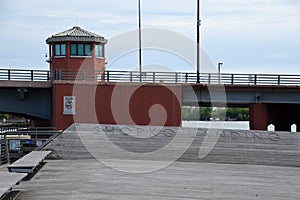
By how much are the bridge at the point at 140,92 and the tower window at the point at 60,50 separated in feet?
10.0

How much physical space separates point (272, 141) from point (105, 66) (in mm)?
30020

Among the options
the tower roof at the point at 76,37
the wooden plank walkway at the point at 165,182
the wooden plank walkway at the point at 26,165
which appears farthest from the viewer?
the tower roof at the point at 76,37

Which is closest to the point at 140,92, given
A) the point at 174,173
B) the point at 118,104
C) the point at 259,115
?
the point at 118,104

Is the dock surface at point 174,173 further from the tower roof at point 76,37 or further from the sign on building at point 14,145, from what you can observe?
the tower roof at point 76,37

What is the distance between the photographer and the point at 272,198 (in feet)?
37.7

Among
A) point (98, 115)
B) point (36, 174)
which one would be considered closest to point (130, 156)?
point (36, 174)

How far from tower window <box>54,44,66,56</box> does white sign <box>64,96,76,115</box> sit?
7330 millimetres

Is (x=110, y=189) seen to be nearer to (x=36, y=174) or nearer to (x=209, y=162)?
(x=36, y=174)

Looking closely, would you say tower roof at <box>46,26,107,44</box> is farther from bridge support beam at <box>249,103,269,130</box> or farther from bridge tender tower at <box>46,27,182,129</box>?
bridge support beam at <box>249,103,269,130</box>

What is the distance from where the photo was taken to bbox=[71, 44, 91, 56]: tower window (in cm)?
4622

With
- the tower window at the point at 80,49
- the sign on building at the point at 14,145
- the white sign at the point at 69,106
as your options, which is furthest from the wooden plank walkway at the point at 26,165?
the tower window at the point at 80,49

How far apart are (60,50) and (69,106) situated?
26.4 feet

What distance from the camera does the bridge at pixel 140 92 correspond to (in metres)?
39.8

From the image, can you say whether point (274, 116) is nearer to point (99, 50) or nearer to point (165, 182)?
point (99, 50)
